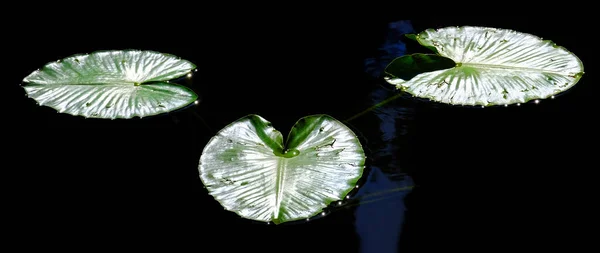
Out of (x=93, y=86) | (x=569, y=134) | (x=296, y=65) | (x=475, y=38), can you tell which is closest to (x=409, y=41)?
(x=475, y=38)

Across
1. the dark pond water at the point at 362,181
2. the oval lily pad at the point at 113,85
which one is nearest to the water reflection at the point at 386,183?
the dark pond water at the point at 362,181

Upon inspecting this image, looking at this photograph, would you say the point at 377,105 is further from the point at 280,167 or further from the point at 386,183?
the point at 280,167

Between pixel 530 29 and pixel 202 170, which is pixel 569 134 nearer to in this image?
pixel 530 29

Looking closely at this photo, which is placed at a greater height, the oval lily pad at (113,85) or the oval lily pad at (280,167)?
the oval lily pad at (113,85)

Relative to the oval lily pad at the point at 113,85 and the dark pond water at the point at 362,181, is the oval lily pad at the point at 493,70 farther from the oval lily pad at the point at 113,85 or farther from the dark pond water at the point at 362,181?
the oval lily pad at the point at 113,85

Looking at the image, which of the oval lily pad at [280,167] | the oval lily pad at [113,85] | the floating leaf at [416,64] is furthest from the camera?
the floating leaf at [416,64]

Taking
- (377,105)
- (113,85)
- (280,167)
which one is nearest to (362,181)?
(280,167)

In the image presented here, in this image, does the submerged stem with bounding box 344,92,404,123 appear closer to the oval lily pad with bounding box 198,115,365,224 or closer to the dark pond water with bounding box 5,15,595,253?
the dark pond water with bounding box 5,15,595,253
